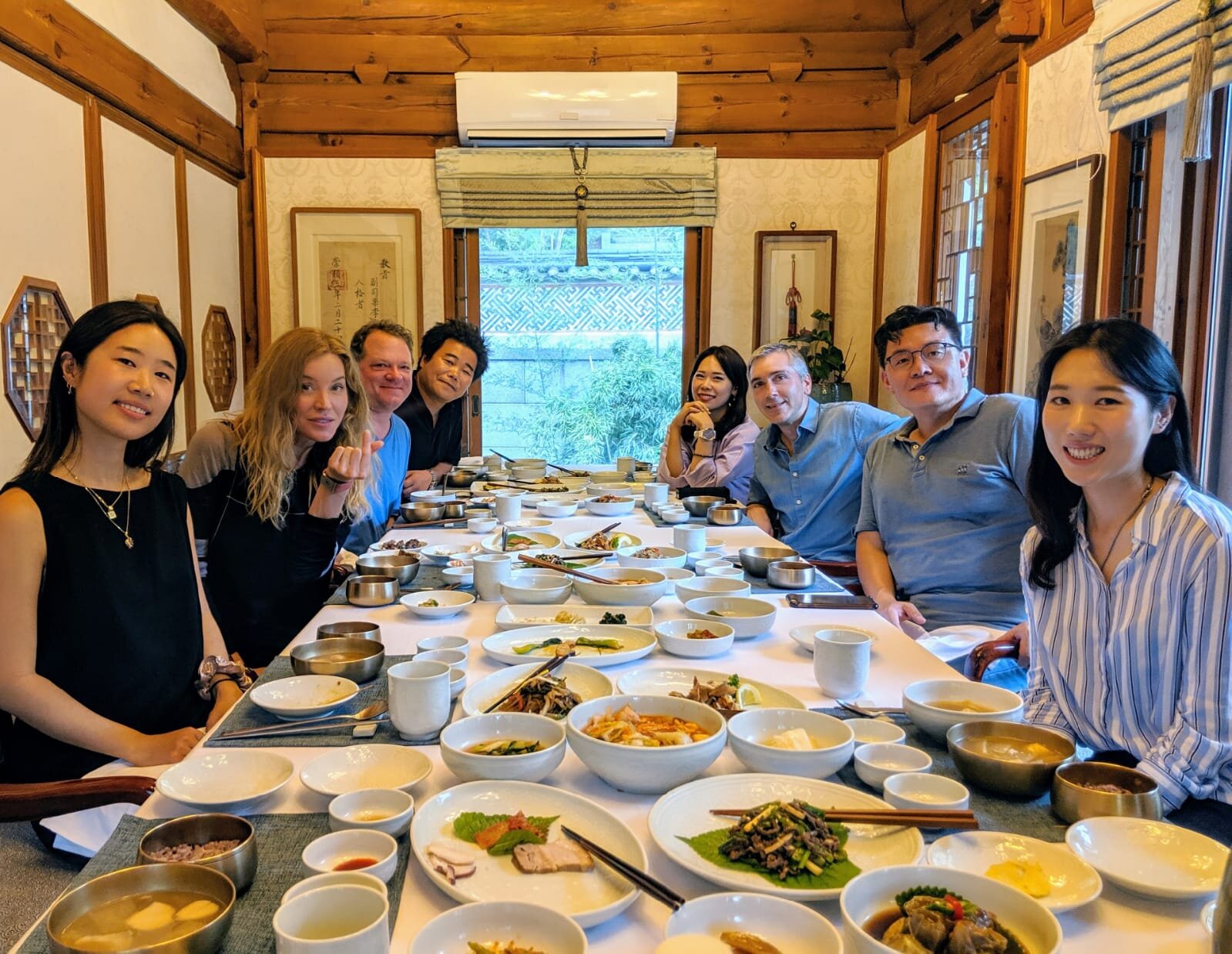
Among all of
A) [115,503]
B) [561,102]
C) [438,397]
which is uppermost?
[561,102]

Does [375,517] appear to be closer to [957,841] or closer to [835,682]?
[835,682]

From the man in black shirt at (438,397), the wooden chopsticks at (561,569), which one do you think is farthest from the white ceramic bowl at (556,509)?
the man in black shirt at (438,397)

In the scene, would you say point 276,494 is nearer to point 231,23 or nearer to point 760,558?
point 760,558

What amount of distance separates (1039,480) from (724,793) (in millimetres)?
1006

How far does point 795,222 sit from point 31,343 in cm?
426

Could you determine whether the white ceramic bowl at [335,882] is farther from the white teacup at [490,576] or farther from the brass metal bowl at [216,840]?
the white teacup at [490,576]

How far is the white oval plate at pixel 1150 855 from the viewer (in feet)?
3.07

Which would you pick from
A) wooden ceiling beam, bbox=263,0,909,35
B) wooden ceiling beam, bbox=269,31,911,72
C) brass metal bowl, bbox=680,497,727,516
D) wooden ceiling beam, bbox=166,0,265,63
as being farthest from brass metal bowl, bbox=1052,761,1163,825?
wooden ceiling beam, bbox=263,0,909,35

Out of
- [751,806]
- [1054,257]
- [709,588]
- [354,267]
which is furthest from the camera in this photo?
[354,267]

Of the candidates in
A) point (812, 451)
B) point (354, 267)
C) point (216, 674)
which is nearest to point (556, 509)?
point (812, 451)

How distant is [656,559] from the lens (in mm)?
2477

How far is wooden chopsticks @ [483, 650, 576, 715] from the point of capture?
Result: 56.2 inches

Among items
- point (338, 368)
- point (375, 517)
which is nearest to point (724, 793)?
point (338, 368)

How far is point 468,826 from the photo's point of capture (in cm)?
105
